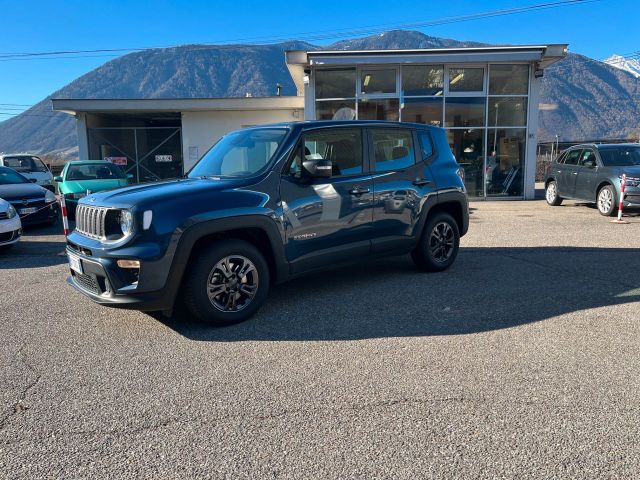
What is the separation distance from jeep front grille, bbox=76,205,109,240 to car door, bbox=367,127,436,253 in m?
2.77

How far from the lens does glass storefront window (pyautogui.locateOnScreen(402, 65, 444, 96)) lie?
1658 centimetres

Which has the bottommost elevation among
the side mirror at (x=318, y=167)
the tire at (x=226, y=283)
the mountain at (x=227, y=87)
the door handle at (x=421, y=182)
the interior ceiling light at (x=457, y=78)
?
the tire at (x=226, y=283)

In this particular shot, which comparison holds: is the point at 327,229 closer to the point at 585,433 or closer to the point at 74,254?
the point at 74,254

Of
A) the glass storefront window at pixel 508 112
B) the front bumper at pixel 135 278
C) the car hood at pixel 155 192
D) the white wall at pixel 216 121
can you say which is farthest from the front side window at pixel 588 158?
the front bumper at pixel 135 278

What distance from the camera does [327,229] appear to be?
5.16 meters

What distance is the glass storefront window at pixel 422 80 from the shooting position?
653 inches

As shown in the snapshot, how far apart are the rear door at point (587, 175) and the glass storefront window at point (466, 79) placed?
4783mm

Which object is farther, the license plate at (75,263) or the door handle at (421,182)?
the door handle at (421,182)

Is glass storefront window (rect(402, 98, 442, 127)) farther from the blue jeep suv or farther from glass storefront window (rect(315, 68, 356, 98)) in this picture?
the blue jeep suv

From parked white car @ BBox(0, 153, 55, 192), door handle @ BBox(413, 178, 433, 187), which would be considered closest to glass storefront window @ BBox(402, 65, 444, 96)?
door handle @ BBox(413, 178, 433, 187)

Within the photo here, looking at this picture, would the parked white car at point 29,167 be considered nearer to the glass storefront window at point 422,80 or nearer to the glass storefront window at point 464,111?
the glass storefront window at point 422,80

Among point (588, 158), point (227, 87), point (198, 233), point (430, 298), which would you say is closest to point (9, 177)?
point (198, 233)

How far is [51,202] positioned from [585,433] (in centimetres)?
1151

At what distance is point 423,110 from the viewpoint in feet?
55.5
